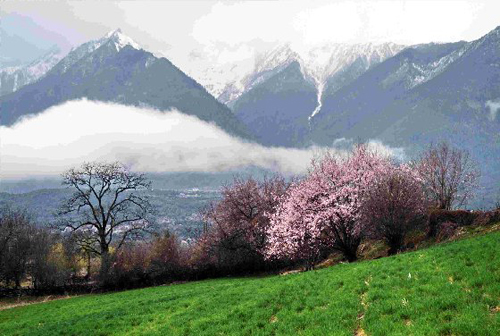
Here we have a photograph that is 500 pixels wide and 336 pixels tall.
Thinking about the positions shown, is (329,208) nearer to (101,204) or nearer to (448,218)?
(448,218)

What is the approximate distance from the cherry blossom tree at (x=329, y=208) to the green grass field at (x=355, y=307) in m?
17.7

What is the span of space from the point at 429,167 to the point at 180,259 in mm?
43161

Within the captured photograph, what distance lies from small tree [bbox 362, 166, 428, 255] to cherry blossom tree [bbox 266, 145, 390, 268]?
1150mm

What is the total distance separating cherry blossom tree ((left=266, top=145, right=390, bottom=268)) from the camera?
43000 mm

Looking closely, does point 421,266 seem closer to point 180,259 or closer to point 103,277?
point 103,277

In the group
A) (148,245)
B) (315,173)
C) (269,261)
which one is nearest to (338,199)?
(315,173)

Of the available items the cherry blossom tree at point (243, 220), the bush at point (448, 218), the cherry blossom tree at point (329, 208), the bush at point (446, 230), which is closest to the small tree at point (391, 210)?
the cherry blossom tree at point (329, 208)

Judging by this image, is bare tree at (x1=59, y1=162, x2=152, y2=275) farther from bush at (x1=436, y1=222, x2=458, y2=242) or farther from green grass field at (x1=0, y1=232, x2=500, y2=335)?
bush at (x1=436, y1=222, x2=458, y2=242)

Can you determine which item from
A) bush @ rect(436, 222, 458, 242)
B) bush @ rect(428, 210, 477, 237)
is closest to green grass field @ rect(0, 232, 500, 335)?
bush @ rect(436, 222, 458, 242)

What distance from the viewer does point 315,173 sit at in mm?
47438

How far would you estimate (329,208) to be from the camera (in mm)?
42562

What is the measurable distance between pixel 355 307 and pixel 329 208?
25.4 m

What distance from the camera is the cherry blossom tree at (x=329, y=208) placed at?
43.0 metres

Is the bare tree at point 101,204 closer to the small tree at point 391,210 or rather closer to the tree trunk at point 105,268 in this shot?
the tree trunk at point 105,268
